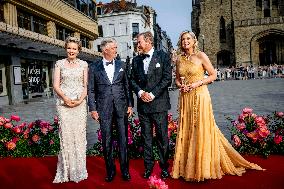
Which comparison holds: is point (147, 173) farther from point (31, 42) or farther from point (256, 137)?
point (31, 42)

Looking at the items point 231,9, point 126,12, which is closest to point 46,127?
point 126,12

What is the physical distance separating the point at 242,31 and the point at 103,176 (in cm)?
4278

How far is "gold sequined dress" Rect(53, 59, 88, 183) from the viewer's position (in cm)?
464

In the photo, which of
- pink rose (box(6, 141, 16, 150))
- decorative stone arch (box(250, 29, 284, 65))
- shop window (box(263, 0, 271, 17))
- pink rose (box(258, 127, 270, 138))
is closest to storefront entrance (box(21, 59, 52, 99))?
pink rose (box(6, 141, 16, 150))

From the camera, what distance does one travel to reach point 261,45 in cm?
4384

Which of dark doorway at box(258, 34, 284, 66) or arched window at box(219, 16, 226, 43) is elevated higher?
arched window at box(219, 16, 226, 43)

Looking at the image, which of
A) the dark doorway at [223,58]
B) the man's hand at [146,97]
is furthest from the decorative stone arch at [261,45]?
the man's hand at [146,97]

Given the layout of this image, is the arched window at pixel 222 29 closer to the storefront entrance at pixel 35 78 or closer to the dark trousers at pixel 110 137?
the storefront entrance at pixel 35 78

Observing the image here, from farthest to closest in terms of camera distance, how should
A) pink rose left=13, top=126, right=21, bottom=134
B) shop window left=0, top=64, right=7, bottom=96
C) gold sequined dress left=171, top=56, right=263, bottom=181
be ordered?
shop window left=0, top=64, right=7, bottom=96, pink rose left=13, top=126, right=21, bottom=134, gold sequined dress left=171, top=56, right=263, bottom=181

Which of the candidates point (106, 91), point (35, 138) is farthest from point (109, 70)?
point (35, 138)

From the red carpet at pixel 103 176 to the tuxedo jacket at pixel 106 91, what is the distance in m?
0.98

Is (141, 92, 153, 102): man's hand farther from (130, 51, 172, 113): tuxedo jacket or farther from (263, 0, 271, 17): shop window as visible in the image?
(263, 0, 271, 17): shop window

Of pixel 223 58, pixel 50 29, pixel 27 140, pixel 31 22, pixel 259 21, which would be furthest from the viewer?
pixel 223 58

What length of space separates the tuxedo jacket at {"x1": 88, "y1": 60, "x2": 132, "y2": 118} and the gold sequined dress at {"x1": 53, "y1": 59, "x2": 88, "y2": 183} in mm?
221
